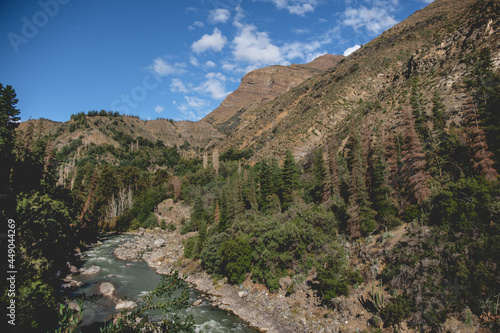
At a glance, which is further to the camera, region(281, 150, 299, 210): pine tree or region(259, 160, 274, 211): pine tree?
region(259, 160, 274, 211): pine tree

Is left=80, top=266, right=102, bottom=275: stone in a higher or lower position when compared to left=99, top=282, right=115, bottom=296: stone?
higher

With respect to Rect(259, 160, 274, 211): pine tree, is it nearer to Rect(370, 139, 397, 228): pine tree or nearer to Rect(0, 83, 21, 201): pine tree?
Rect(370, 139, 397, 228): pine tree

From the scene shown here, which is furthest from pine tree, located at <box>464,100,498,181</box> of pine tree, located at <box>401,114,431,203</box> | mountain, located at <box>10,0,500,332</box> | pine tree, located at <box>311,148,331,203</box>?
pine tree, located at <box>311,148,331,203</box>

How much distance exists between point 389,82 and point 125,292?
6771 centimetres

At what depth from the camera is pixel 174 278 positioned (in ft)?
24.1

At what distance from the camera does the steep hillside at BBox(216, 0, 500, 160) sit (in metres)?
39.0

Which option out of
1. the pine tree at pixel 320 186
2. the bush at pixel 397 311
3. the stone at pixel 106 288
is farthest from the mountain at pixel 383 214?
the stone at pixel 106 288

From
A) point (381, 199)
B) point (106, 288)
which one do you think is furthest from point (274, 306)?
point (106, 288)

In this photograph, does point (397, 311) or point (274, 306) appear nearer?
point (397, 311)

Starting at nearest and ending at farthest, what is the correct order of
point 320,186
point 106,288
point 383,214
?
point 383,214 < point 106,288 < point 320,186

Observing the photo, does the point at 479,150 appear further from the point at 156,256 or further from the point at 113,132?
the point at 113,132

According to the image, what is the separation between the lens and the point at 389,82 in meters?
63.1

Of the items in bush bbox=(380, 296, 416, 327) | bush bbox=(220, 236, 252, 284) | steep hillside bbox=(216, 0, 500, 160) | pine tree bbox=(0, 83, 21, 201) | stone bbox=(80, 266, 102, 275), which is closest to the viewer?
pine tree bbox=(0, 83, 21, 201)

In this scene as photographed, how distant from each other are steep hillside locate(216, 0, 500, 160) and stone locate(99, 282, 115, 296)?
44.1 meters
